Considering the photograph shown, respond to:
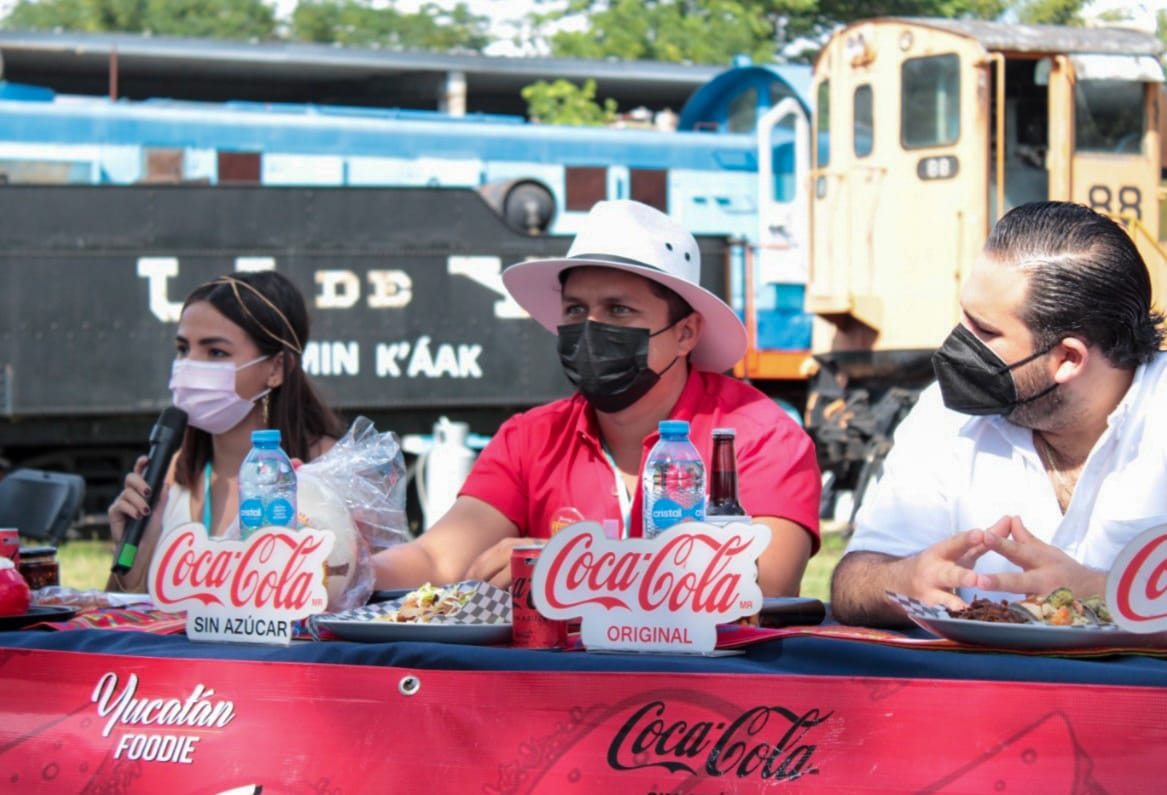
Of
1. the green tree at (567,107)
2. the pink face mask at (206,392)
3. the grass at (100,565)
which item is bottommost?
the grass at (100,565)

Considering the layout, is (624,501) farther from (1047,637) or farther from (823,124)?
(823,124)

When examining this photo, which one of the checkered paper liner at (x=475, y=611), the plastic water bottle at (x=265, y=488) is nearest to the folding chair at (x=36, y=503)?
the plastic water bottle at (x=265, y=488)

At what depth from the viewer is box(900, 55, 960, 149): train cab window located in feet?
33.8

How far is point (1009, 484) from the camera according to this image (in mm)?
2732

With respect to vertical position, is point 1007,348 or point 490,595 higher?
point 1007,348

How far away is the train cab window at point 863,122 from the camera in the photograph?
11.0 m

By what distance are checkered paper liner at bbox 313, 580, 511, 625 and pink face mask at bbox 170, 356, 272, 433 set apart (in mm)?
1260

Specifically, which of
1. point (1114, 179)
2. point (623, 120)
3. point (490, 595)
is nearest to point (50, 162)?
point (623, 120)

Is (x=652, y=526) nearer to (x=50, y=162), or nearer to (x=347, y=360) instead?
(x=347, y=360)

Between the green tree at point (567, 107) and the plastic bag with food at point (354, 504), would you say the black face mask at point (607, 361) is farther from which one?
the green tree at point (567, 107)

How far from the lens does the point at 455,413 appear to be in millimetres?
10672

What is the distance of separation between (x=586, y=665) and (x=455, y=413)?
8.58 metres

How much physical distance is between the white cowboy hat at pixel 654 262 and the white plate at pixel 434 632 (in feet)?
3.27

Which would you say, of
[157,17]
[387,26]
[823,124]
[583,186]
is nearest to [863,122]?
[823,124]
